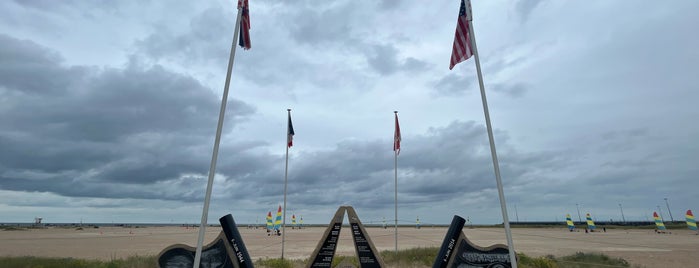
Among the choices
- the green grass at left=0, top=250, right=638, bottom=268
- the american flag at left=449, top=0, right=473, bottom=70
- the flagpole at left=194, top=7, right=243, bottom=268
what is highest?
the american flag at left=449, top=0, right=473, bottom=70

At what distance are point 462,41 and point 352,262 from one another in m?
11.4

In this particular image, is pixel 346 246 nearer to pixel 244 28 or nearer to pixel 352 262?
pixel 352 262

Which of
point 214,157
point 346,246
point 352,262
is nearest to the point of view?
point 214,157

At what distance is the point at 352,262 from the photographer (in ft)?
61.6

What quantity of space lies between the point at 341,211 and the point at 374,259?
1.98 meters

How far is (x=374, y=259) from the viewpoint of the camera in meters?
13.9

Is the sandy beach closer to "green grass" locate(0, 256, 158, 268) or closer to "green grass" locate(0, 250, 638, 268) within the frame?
"green grass" locate(0, 250, 638, 268)

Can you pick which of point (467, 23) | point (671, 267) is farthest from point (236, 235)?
point (671, 267)

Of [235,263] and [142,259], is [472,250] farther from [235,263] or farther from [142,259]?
[142,259]

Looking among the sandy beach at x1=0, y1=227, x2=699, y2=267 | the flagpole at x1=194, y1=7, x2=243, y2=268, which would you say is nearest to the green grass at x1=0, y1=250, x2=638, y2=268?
the sandy beach at x1=0, y1=227, x2=699, y2=267

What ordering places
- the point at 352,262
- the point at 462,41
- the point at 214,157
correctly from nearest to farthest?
the point at 214,157, the point at 462,41, the point at 352,262

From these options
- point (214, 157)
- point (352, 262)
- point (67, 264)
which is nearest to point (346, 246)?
point (352, 262)

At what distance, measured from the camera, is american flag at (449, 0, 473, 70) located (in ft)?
40.3

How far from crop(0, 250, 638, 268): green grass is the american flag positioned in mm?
7808
